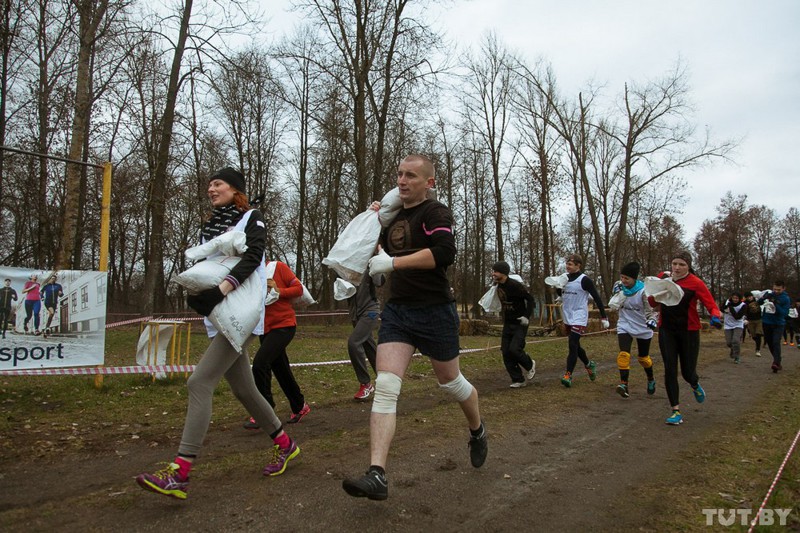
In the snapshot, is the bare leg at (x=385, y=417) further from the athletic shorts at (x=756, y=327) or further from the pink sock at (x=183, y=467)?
the athletic shorts at (x=756, y=327)

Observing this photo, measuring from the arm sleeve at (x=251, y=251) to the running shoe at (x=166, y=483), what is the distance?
117 cm

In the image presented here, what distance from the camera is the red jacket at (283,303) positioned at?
5441 millimetres

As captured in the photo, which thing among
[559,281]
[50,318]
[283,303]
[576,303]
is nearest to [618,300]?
[576,303]

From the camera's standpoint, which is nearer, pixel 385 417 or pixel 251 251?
pixel 385 417

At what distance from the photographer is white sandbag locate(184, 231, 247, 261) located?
3439mm

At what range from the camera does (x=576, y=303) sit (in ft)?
29.0

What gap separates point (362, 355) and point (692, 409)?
13.9 feet

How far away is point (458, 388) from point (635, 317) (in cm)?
524

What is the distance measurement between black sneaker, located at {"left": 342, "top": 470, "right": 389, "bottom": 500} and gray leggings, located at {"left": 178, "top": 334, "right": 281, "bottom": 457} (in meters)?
1.04

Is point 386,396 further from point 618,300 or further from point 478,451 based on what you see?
point 618,300

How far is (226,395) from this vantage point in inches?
285

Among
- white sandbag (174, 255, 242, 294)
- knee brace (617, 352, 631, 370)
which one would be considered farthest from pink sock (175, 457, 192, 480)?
knee brace (617, 352, 631, 370)

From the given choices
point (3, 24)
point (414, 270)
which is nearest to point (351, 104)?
point (3, 24)

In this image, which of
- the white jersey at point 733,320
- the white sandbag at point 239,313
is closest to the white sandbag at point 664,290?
the white sandbag at point 239,313
